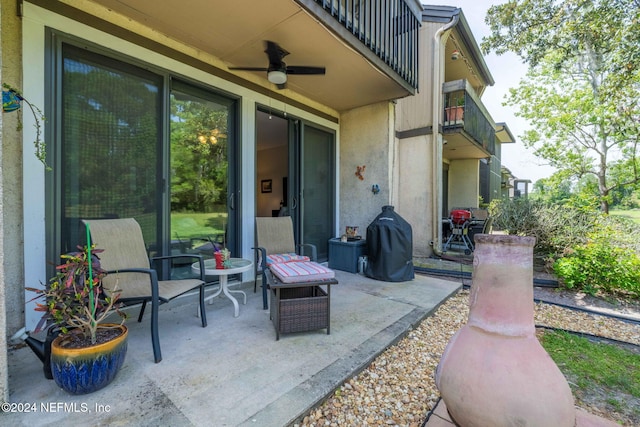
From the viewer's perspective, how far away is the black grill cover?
4102mm

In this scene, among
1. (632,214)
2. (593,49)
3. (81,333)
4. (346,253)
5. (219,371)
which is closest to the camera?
→ (81,333)

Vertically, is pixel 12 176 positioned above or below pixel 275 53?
below

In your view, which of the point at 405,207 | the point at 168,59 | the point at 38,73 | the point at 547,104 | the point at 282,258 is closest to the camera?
the point at 38,73

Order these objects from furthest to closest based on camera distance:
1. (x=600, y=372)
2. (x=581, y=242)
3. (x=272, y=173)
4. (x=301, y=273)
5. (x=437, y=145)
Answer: (x=272, y=173)
(x=437, y=145)
(x=581, y=242)
(x=301, y=273)
(x=600, y=372)

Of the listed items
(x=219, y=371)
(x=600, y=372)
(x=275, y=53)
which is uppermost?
(x=275, y=53)

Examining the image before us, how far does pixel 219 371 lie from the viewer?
1.84 m

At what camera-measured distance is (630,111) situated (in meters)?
5.46

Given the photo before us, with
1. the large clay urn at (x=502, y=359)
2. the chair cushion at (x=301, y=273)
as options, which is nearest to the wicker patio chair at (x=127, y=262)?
the chair cushion at (x=301, y=273)

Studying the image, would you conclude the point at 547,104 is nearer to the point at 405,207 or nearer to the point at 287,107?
the point at 405,207

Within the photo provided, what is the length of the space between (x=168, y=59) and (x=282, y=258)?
250 cm

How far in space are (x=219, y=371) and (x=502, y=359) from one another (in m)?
1.61

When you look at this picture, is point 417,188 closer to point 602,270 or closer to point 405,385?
point 602,270

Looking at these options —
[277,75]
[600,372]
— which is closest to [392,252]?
[600,372]

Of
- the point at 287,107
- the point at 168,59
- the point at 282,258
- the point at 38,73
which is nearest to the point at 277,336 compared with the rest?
the point at 282,258
